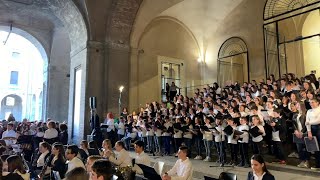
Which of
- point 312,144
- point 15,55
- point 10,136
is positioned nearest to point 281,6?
point 312,144

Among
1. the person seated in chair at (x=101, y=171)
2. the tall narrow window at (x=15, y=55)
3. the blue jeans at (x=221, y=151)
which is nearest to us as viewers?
the person seated in chair at (x=101, y=171)

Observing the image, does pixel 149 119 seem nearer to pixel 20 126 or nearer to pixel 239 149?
pixel 239 149

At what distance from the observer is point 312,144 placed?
20.3 feet

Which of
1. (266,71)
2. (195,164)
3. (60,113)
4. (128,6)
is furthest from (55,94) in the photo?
(195,164)

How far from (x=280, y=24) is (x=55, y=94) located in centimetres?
1520

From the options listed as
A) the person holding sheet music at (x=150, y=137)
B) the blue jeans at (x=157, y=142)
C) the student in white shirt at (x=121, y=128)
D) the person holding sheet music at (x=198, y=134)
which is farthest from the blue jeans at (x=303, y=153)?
the student in white shirt at (x=121, y=128)

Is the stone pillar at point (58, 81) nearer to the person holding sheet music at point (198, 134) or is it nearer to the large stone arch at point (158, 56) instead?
the large stone arch at point (158, 56)

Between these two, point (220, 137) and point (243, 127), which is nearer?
point (243, 127)

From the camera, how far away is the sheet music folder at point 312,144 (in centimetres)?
612

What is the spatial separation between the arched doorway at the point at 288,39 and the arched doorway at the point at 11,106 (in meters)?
31.7

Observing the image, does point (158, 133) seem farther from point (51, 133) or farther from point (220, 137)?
point (51, 133)

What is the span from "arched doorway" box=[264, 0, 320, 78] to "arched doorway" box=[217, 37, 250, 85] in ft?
4.86

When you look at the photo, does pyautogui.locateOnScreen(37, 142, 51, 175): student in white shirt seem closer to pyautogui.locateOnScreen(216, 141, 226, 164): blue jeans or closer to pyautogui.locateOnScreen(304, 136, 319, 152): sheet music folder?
pyautogui.locateOnScreen(216, 141, 226, 164): blue jeans

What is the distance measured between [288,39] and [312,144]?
432 inches
